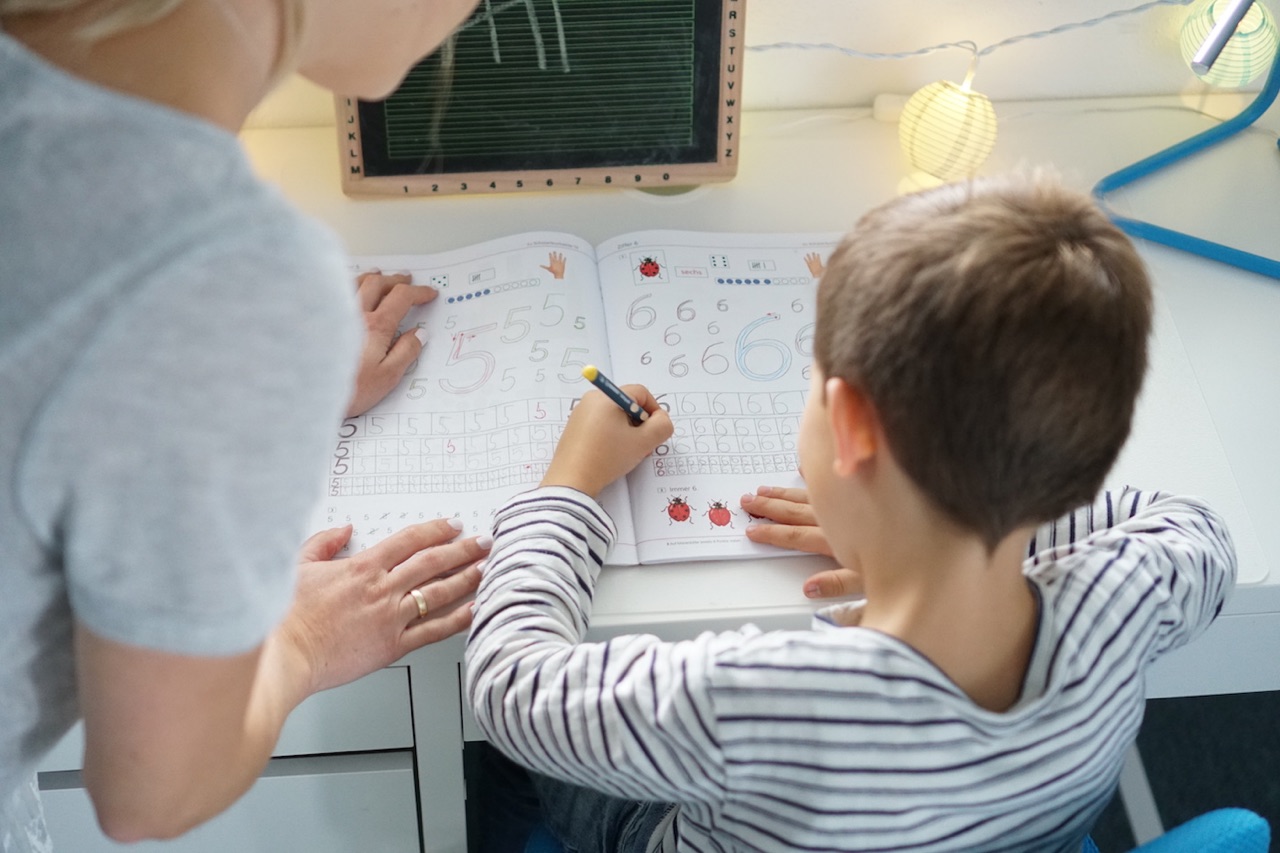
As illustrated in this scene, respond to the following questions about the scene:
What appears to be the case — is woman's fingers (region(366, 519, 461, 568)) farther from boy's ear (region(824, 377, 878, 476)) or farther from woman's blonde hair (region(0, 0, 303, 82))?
woman's blonde hair (region(0, 0, 303, 82))

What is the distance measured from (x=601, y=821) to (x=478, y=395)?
0.35 meters

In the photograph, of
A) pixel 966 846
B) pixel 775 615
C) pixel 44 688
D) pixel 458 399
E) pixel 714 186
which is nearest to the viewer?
pixel 44 688

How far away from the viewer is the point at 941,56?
48.3 inches

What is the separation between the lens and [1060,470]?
61cm

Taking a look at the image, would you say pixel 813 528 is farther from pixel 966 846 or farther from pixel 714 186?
pixel 714 186

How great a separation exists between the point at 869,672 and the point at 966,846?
5.5 inches

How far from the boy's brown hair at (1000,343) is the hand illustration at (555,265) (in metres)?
0.43

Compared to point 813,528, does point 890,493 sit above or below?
above

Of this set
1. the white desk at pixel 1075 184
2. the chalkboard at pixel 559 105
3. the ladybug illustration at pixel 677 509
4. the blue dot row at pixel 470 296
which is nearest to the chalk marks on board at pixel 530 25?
the chalkboard at pixel 559 105

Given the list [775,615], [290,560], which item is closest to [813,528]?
[775,615]

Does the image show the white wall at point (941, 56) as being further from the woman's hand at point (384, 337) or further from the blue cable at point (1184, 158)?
the woman's hand at point (384, 337)

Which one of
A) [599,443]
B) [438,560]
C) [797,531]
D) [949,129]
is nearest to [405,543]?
[438,560]

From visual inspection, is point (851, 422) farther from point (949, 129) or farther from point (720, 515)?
point (949, 129)

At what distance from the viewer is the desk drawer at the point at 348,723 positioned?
2.80 feet
